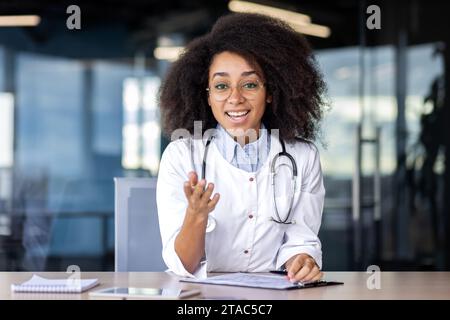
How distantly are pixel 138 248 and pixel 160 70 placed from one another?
3349 mm

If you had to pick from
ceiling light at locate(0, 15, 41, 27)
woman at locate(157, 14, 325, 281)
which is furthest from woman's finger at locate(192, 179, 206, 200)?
ceiling light at locate(0, 15, 41, 27)

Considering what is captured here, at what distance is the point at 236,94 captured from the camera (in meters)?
2.84

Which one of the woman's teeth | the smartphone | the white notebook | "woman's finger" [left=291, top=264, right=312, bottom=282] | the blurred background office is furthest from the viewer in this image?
the blurred background office

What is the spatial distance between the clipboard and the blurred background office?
367 cm

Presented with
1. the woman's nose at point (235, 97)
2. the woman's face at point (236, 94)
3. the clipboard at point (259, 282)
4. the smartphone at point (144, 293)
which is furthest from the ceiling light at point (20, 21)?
the smartphone at point (144, 293)

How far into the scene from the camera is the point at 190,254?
2.59 meters

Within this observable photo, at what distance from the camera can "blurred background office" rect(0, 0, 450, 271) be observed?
613cm

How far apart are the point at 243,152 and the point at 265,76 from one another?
284 mm

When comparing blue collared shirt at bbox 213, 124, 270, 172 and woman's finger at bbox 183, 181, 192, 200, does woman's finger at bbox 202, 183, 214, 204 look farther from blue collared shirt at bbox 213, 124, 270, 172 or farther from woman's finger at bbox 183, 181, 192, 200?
blue collared shirt at bbox 213, 124, 270, 172

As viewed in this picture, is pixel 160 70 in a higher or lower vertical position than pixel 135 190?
higher

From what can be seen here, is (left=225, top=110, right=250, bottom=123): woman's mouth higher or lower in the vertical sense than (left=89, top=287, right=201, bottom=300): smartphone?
higher

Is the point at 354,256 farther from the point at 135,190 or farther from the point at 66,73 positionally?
the point at 135,190

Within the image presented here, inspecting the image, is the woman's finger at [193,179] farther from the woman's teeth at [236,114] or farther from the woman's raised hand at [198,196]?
the woman's teeth at [236,114]
